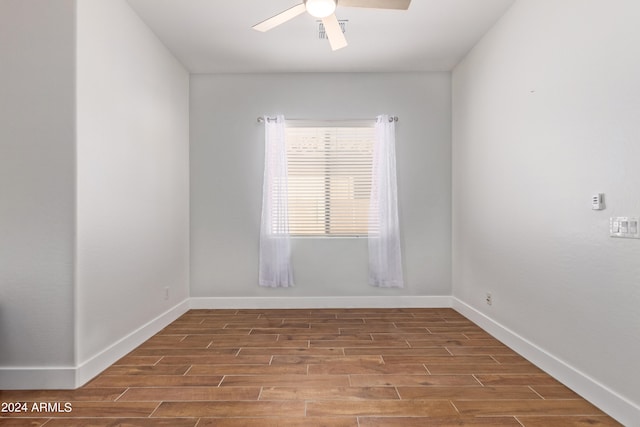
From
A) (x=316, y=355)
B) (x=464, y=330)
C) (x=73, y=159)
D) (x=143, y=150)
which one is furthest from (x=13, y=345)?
(x=464, y=330)

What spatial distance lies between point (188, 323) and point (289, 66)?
112 inches

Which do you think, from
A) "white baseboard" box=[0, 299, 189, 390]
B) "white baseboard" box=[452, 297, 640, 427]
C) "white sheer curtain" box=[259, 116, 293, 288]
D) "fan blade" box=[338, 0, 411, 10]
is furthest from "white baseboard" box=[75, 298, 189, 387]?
"white baseboard" box=[452, 297, 640, 427]

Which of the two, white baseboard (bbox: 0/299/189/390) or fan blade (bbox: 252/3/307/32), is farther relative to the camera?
fan blade (bbox: 252/3/307/32)

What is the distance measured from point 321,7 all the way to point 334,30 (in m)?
0.28

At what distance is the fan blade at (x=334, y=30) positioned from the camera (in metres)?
2.47

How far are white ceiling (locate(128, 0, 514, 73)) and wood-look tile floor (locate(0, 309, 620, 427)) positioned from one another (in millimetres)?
2659

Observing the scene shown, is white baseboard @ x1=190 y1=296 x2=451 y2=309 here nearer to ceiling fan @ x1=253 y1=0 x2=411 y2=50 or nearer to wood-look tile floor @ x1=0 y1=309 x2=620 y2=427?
wood-look tile floor @ x1=0 y1=309 x2=620 y2=427

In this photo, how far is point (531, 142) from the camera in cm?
267

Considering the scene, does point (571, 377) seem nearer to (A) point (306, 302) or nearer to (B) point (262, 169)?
(A) point (306, 302)

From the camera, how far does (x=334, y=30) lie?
101 inches

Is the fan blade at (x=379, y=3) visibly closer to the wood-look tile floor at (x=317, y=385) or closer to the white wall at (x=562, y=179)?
the white wall at (x=562, y=179)

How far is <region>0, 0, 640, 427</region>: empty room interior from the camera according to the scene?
2.01m

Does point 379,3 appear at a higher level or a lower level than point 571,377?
higher

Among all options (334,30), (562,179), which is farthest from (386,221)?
(334,30)
